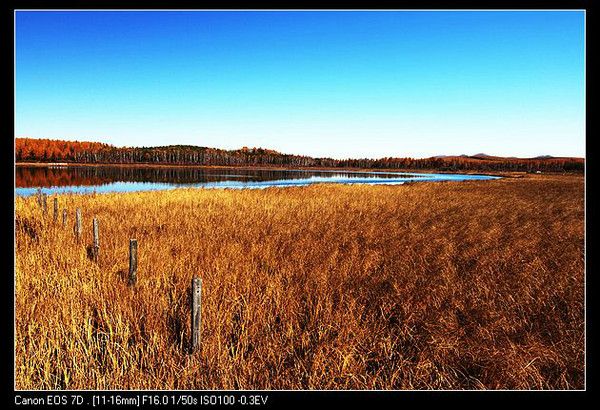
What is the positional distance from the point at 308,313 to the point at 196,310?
2063 mm

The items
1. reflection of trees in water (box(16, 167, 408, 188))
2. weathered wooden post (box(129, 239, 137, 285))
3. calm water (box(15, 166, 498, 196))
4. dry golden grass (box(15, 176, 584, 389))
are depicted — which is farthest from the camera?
reflection of trees in water (box(16, 167, 408, 188))

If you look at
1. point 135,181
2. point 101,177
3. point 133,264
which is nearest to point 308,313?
point 133,264

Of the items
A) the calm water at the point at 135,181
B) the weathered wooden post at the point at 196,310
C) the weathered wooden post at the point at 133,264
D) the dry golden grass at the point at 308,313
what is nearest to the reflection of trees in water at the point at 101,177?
the calm water at the point at 135,181

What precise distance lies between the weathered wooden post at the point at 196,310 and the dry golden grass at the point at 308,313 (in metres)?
0.15

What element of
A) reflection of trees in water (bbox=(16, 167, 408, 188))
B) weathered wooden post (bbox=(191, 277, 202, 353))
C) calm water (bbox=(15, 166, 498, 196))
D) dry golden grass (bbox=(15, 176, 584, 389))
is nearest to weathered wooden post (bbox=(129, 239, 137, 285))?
dry golden grass (bbox=(15, 176, 584, 389))

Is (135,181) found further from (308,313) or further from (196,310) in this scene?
(196,310)

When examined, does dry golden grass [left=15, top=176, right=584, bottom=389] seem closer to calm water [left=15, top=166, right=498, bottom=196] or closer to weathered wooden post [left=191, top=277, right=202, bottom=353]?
weathered wooden post [left=191, top=277, right=202, bottom=353]

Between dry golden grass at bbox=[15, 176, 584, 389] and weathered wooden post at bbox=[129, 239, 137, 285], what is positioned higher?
weathered wooden post at bbox=[129, 239, 137, 285]

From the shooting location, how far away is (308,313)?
5.02 meters

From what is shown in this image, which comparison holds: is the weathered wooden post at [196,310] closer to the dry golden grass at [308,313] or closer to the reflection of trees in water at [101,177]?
the dry golden grass at [308,313]

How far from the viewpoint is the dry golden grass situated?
342cm

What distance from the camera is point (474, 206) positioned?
1945cm

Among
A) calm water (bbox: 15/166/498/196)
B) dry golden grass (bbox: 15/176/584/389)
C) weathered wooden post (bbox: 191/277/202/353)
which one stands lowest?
dry golden grass (bbox: 15/176/584/389)

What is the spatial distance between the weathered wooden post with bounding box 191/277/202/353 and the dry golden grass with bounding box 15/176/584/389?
153mm
